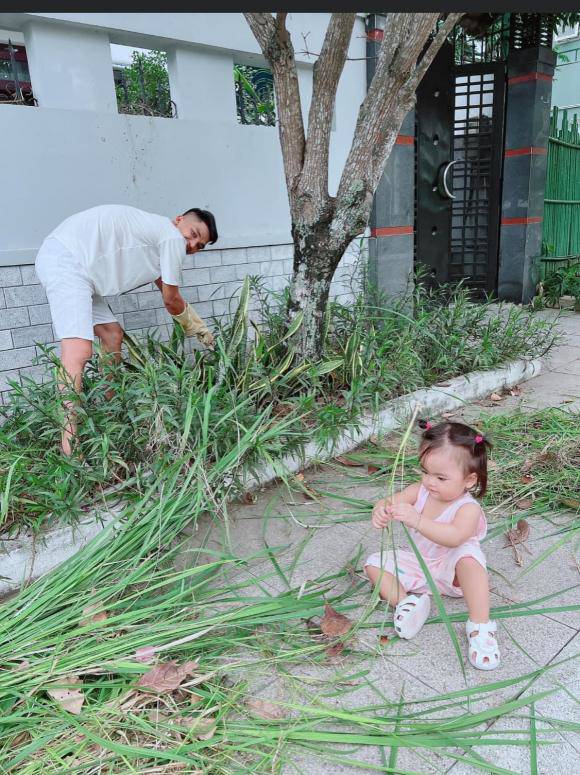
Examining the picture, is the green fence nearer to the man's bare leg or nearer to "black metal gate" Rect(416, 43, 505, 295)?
"black metal gate" Rect(416, 43, 505, 295)

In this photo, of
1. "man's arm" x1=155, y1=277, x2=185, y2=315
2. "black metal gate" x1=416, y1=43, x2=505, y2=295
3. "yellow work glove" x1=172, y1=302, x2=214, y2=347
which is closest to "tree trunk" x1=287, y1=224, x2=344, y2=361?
"yellow work glove" x1=172, y1=302, x2=214, y2=347

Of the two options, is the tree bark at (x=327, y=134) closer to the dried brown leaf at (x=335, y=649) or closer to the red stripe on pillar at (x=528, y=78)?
Result: the dried brown leaf at (x=335, y=649)

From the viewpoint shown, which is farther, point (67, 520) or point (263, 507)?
point (263, 507)

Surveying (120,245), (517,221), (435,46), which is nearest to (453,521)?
(120,245)

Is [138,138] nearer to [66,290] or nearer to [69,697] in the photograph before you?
[66,290]

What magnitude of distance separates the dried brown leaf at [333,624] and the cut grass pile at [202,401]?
0.85 meters

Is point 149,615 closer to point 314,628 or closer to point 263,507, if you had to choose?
point 314,628

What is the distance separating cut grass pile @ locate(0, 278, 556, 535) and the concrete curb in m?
0.07

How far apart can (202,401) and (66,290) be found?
Answer: 87cm

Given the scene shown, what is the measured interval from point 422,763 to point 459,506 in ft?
2.40

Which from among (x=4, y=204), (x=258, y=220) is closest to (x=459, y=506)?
(x=4, y=204)

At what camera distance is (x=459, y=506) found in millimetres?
1862

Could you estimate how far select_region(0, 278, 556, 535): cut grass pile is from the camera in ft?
7.93

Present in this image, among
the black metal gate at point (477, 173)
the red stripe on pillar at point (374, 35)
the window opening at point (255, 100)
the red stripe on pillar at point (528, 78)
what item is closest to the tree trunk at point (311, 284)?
the window opening at point (255, 100)
